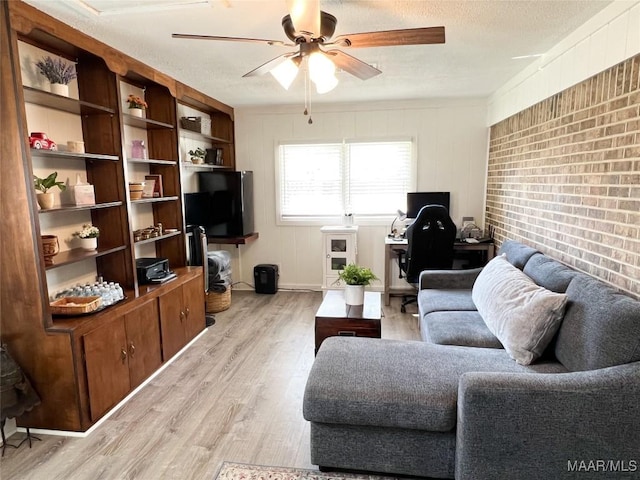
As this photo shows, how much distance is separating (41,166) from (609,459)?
10.9 ft

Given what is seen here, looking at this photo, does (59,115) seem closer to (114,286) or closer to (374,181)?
(114,286)

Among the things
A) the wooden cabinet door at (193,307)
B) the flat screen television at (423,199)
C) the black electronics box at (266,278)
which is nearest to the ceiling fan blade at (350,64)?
the wooden cabinet door at (193,307)

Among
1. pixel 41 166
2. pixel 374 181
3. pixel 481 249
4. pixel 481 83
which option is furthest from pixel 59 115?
pixel 481 249

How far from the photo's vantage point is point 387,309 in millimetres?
4316

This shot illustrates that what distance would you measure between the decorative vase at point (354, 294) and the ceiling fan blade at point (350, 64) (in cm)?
146

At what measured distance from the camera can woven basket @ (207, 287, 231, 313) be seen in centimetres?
Answer: 424

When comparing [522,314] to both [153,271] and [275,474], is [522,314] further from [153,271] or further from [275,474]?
[153,271]

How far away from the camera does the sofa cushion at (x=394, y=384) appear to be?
1682 mm

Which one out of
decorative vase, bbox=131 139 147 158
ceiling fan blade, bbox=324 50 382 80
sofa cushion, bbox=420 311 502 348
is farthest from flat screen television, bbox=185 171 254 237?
sofa cushion, bbox=420 311 502 348

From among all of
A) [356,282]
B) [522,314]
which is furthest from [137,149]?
[522,314]

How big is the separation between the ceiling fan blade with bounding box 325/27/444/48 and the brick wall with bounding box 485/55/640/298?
104cm

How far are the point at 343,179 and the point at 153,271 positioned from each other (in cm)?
267

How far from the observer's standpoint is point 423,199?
181 inches

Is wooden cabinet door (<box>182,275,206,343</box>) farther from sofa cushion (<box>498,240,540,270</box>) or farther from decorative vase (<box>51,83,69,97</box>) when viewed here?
sofa cushion (<box>498,240,540,270</box>)
